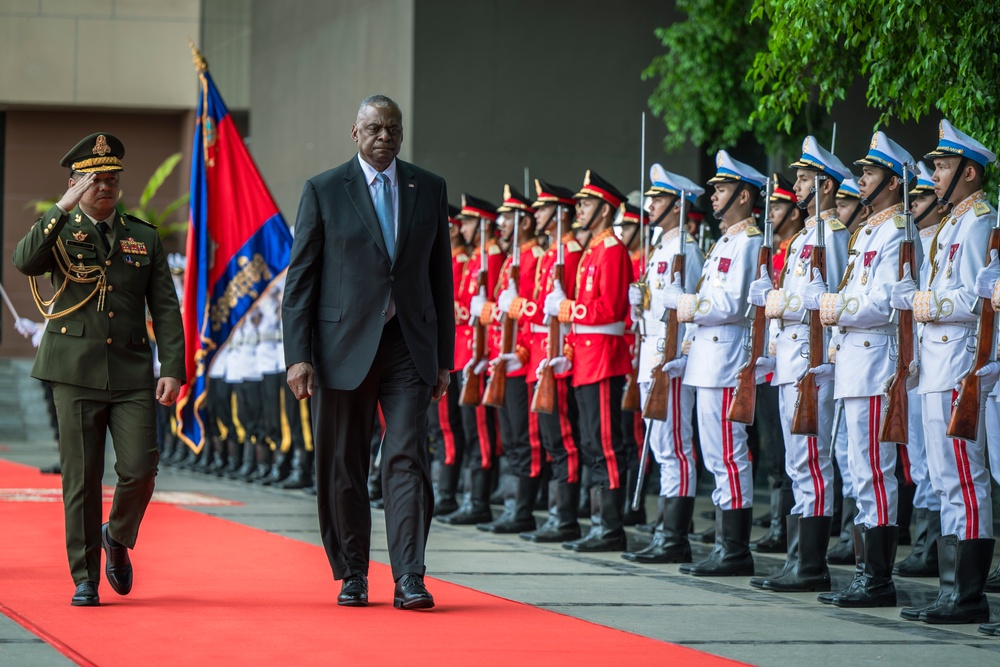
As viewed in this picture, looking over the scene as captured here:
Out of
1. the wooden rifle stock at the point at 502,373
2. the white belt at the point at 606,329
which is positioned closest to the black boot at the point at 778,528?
the white belt at the point at 606,329

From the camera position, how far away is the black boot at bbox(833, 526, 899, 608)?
6.28 metres

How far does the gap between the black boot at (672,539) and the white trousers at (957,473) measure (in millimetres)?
1912

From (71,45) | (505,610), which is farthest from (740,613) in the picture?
(71,45)

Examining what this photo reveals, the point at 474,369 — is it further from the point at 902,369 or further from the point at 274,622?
the point at 274,622

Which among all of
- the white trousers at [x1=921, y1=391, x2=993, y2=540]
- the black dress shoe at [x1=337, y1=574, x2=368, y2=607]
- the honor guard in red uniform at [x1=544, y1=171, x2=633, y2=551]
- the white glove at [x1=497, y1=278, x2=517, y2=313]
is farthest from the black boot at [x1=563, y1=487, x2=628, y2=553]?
the black dress shoe at [x1=337, y1=574, x2=368, y2=607]

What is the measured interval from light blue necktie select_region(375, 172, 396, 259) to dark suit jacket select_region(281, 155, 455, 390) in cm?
6

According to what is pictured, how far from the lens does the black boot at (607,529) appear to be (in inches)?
323

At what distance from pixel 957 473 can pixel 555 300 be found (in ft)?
10.0

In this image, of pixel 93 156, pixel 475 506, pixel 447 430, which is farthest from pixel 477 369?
pixel 93 156

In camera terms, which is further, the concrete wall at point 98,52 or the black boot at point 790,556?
Result: the concrete wall at point 98,52

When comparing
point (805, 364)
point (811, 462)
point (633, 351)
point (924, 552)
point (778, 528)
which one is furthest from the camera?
point (633, 351)

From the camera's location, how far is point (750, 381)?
23.1 ft

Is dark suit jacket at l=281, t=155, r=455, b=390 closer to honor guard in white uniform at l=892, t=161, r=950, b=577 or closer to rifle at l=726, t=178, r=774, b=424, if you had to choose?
rifle at l=726, t=178, r=774, b=424

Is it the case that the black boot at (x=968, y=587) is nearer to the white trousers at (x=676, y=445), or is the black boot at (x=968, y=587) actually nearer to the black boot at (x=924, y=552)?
the black boot at (x=924, y=552)
